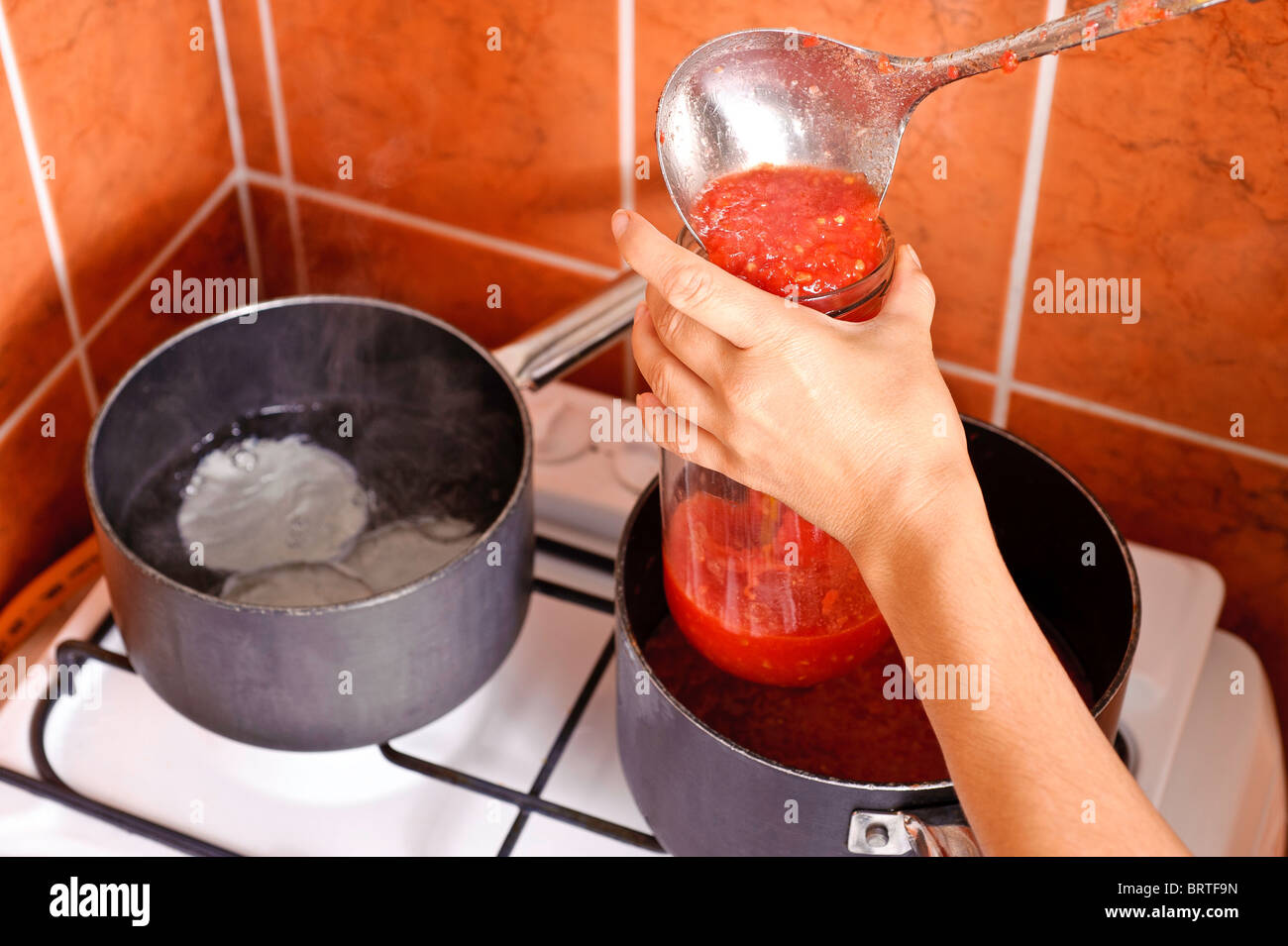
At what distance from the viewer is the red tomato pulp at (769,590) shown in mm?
578

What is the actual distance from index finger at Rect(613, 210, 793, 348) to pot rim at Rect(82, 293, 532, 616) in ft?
0.67

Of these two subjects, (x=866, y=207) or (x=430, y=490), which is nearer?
(x=866, y=207)

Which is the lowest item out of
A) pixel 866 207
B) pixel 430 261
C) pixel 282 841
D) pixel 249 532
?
pixel 282 841

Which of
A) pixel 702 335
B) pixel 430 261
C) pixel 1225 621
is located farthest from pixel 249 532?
pixel 1225 621

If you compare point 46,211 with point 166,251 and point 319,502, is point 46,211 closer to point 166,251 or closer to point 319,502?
point 166,251

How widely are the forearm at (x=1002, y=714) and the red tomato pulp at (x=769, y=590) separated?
0.08 metres

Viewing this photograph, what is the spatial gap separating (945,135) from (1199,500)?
269 millimetres

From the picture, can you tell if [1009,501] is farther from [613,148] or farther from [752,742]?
[613,148]

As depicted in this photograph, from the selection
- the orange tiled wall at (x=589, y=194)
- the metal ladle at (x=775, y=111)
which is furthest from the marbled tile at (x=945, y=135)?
the metal ladle at (x=775, y=111)

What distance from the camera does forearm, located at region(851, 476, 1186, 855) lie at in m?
0.46

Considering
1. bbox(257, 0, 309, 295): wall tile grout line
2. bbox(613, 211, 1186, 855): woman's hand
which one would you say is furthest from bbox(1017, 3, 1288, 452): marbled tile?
bbox(257, 0, 309, 295): wall tile grout line

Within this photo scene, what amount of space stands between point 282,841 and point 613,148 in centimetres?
43

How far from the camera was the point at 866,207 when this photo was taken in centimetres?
56

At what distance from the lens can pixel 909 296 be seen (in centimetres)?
53
